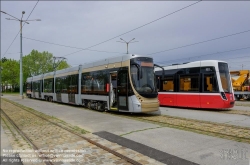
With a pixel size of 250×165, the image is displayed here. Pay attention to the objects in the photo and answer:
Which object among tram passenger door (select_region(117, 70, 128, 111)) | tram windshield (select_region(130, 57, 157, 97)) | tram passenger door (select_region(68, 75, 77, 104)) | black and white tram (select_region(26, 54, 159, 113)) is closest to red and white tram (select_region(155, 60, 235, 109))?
tram windshield (select_region(130, 57, 157, 97))

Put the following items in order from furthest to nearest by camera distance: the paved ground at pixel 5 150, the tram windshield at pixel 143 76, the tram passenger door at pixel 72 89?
1. the tram passenger door at pixel 72 89
2. the tram windshield at pixel 143 76
3. the paved ground at pixel 5 150

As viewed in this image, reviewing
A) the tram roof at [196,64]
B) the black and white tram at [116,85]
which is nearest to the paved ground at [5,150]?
the black and white tram at [116,85]

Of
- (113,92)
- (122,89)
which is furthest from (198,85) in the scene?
(113,92)

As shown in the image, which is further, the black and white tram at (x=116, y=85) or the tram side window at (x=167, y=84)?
the tram side window at (x=167, y=84)

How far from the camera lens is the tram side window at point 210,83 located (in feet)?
44.5

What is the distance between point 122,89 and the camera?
12008 mm

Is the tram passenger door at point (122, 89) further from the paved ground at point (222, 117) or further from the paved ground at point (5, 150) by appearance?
the paved ground at point (5, 150)

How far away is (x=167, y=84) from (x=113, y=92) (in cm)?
555

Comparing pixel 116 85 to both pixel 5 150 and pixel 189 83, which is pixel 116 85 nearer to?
pixel 189 83

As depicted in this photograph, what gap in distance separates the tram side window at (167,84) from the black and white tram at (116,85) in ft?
15.8

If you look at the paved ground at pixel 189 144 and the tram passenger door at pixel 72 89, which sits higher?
the tram passenger door at pixel 72 89

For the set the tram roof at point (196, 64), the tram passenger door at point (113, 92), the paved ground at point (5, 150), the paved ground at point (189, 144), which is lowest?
the paved ground at point (5, 150)

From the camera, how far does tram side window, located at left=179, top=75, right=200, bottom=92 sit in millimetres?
14648

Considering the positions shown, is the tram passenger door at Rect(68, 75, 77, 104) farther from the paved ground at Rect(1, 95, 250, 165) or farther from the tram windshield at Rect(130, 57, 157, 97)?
the paved ground at Rect(1, 95, 250, 165)
